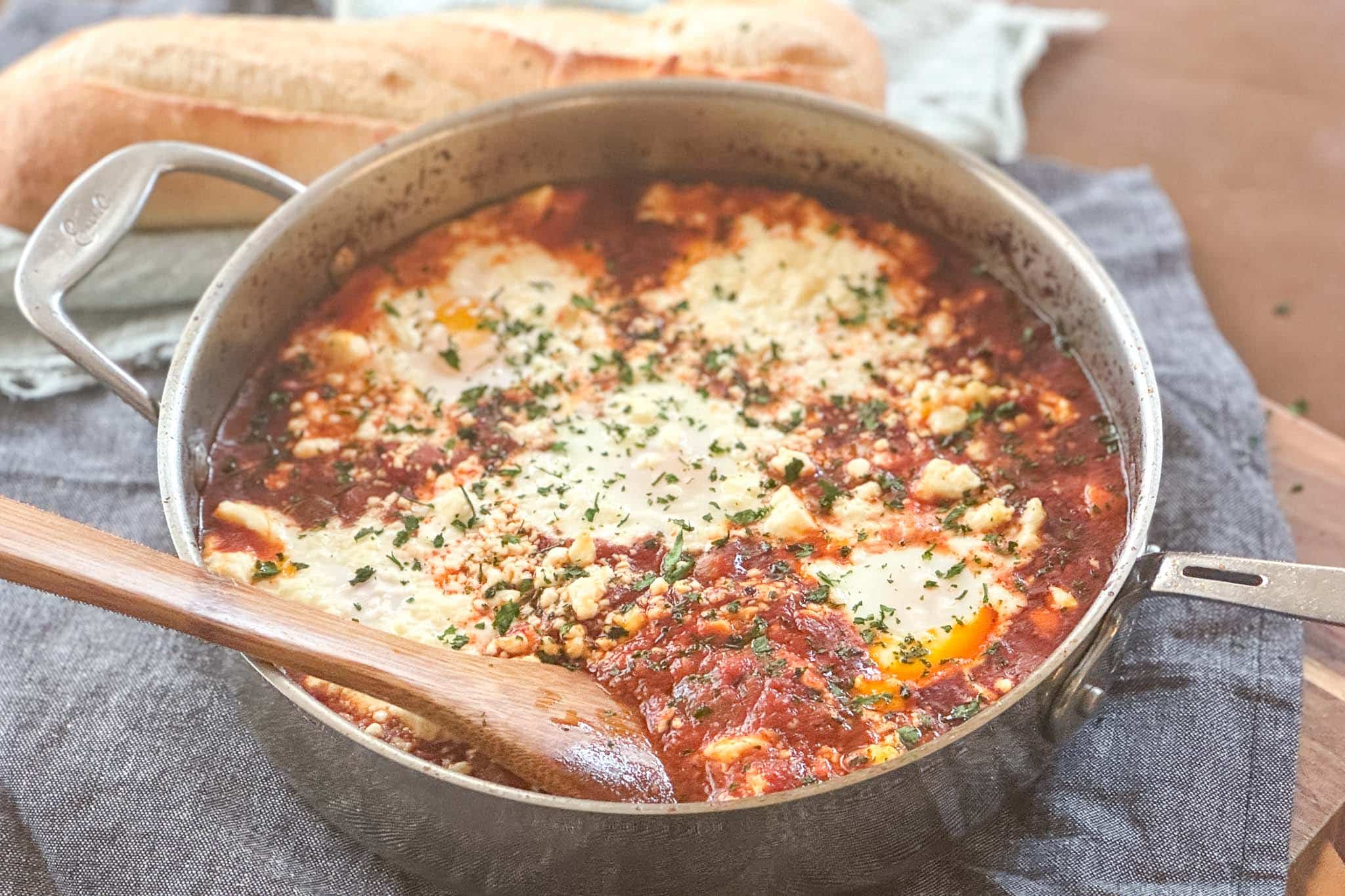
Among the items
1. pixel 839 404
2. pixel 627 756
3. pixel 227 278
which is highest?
pixel 227 278

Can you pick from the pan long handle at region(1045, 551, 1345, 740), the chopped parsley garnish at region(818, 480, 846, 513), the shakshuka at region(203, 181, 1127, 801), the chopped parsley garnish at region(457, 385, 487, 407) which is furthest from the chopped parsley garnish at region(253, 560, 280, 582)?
the pan long handle at region(1045, 551, 1345, 740)

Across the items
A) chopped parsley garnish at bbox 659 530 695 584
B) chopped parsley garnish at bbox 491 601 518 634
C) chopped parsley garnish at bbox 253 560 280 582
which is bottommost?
chopped parsley garnish at bbox 491 601 518 634

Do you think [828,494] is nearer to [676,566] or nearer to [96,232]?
[676,566]

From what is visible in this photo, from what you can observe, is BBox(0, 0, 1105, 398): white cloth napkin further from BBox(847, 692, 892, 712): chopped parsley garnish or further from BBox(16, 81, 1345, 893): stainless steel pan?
BBox(847, 692, 892, 712): chopped parsley garnish

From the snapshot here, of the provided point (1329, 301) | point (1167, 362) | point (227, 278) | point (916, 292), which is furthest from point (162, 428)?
point (1329, 301)

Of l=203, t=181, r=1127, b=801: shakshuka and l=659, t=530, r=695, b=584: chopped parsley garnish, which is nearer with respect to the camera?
l=203, t=181, r=1127, b=801: shakshuka

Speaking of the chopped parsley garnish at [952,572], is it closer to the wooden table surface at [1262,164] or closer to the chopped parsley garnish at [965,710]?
the chopped parsley garnish at [965,710]

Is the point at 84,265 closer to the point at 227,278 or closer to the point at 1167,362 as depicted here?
the point at 227,278
